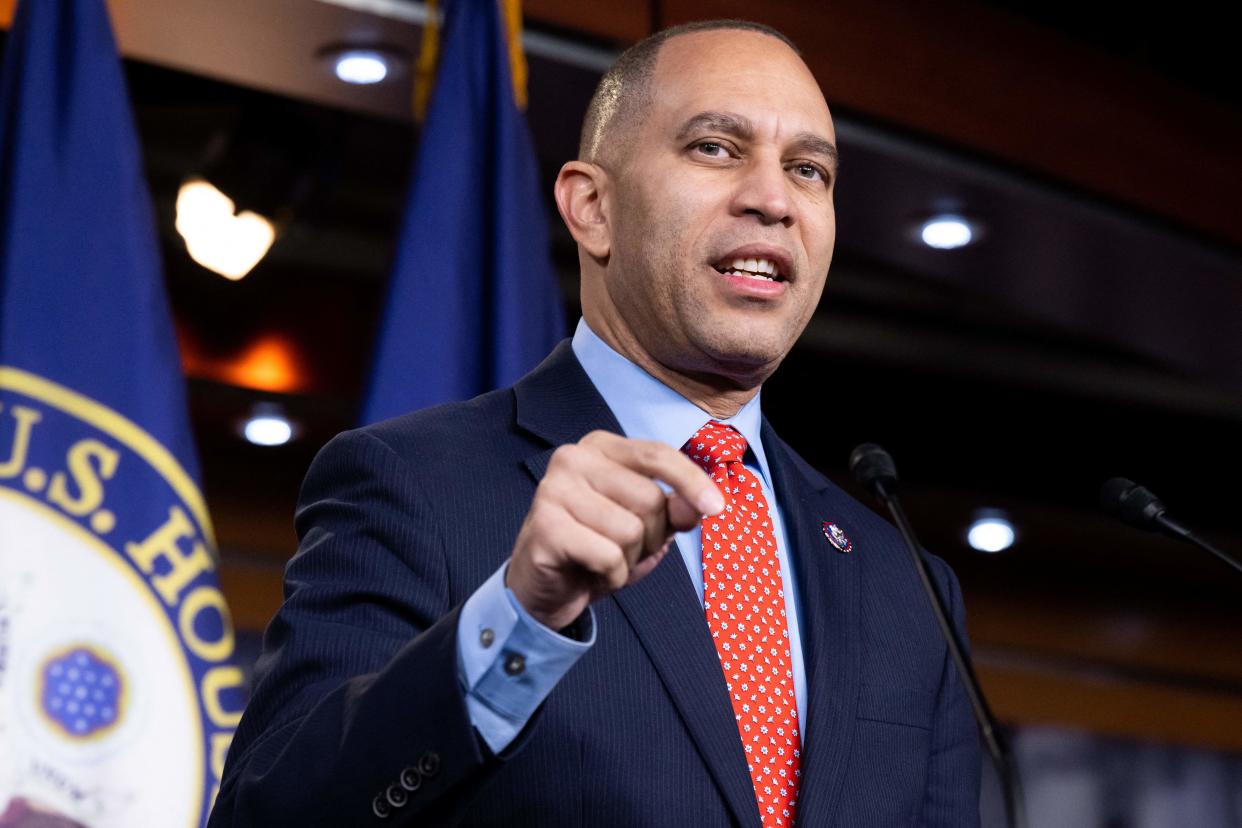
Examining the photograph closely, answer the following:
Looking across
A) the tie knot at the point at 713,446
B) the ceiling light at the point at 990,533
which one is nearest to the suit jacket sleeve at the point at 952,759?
the tie knot at the point at 713,446

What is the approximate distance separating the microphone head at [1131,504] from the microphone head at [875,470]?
9.1 inches

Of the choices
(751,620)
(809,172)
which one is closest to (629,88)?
(809,172)

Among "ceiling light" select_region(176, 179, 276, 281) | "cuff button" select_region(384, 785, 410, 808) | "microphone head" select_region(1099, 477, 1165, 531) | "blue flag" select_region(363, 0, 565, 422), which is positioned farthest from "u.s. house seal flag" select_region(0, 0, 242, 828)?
"ceiling light" select_region(176, 179, 276, 281)

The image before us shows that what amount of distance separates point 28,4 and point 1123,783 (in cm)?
592

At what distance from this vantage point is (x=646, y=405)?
5.92ft

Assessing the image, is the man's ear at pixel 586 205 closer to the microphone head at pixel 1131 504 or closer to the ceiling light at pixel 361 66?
the microphone head at pixel 1131 504

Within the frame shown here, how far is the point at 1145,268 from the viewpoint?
4.44 metres

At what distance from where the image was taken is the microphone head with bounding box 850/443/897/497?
162cm

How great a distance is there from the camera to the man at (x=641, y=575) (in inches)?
48.7

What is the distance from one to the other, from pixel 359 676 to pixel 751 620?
446mm

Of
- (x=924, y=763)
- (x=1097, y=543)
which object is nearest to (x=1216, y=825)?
(x=1097, y=543)

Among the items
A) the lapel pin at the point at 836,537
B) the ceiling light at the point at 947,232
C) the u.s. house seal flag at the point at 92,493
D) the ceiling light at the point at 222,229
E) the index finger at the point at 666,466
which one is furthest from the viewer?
the ceiling light at the point at 222,229

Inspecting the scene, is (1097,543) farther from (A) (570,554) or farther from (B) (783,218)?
(A) (570,554)

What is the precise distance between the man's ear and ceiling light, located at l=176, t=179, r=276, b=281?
2788 mm
